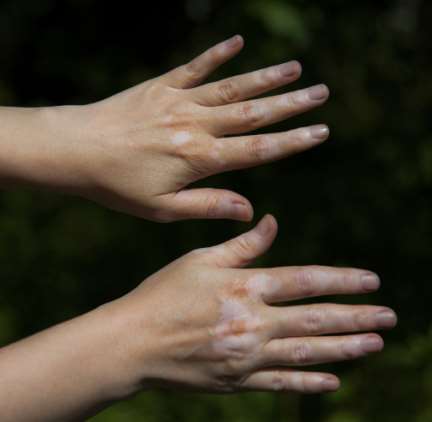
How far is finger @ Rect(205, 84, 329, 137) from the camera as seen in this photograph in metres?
1.84

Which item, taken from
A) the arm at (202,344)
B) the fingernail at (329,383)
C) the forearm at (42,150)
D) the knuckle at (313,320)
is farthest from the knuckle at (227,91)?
the fingernail at (329,383)

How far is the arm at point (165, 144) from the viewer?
6.11ft

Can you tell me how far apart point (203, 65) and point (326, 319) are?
74 cm

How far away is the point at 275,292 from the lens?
1.62m

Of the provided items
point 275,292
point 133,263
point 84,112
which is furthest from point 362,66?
point 275,292

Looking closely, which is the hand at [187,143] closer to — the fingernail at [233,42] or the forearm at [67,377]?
the fingernail at [233,42]

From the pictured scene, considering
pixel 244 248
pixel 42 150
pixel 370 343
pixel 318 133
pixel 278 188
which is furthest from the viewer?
pixel 278 188

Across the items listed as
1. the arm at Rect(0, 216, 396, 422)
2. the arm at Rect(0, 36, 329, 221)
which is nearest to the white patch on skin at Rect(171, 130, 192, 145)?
the arm at Rect(0, 36, 329, 221)

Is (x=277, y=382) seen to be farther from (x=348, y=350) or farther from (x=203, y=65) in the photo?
(x=203, y=65)

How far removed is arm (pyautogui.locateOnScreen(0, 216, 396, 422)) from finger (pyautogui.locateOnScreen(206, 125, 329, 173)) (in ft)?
1.07

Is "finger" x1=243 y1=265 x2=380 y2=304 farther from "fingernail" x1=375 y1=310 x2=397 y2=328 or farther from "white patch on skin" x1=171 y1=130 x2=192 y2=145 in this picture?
"white patch on skin" x1=171 y1=130 x2=192 y2=145

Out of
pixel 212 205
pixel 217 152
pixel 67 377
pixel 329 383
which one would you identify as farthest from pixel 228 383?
pixel 217 152

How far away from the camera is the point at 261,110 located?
1864mm

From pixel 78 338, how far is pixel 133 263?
190 cm
